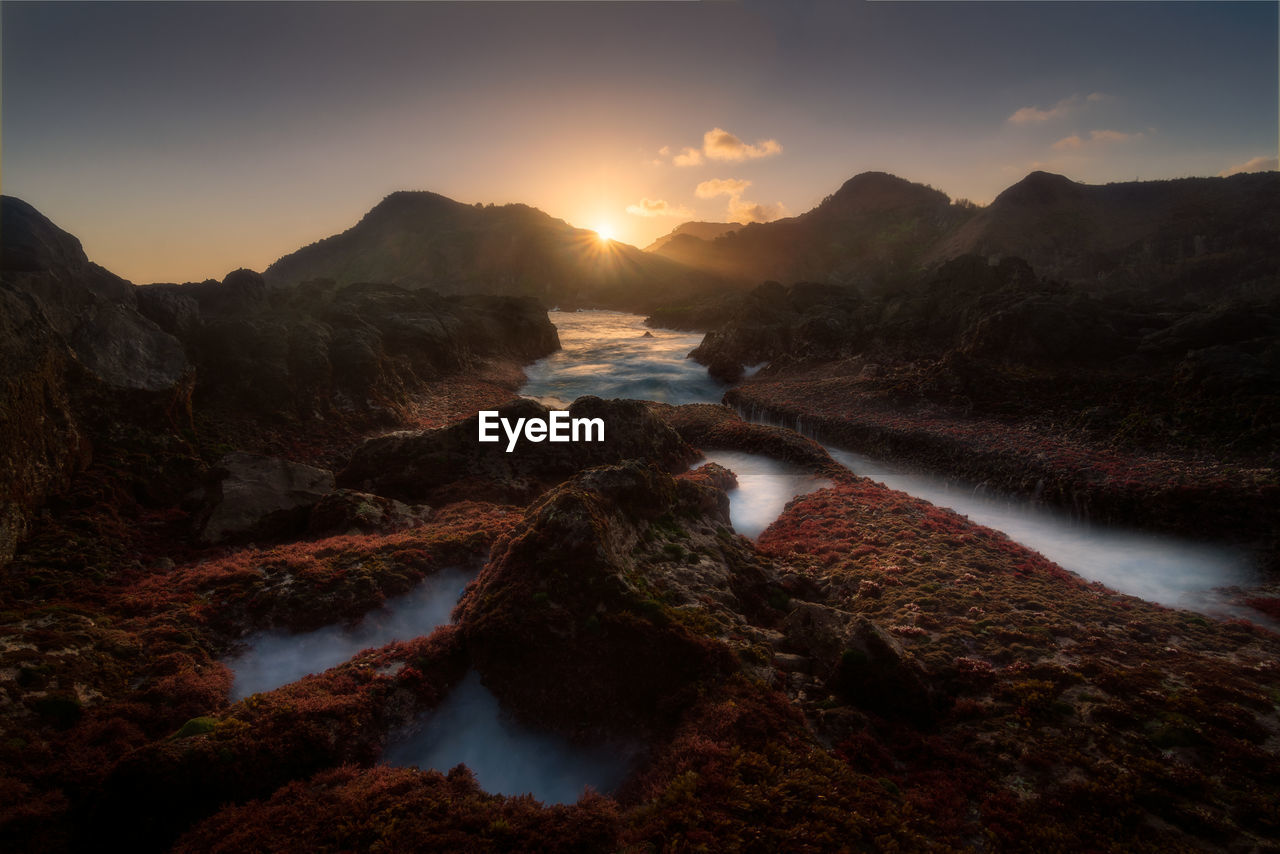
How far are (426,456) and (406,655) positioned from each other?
47.0 ft

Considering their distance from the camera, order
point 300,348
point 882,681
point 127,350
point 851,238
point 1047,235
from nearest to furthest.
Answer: point 882,681 < point 127,350 < point 300,348 < point 1047,235 < point 851,238

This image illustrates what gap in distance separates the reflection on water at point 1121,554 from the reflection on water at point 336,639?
2340 centimetres

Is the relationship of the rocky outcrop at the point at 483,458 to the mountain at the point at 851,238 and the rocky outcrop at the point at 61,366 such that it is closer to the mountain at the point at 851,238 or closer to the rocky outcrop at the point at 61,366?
the rocky outcrop at the point at 61,366

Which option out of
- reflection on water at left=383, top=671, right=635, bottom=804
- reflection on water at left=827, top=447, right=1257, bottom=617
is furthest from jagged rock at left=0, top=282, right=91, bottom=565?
reflection on water at left=827, top=447, right=1257, bottom=617

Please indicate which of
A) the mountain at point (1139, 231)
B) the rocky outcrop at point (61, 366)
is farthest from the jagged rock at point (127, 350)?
the mountain at point (1139, 231)

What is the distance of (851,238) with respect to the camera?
6718 inches

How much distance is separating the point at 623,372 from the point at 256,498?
46.2 meters

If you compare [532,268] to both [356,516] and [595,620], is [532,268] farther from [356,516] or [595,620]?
[595,620]

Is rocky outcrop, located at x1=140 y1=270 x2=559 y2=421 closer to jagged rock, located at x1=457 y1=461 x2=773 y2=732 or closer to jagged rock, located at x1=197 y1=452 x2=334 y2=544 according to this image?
jagged rock, located at x1=197 y1=452 x2=334 y2=544

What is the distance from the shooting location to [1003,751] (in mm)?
9398

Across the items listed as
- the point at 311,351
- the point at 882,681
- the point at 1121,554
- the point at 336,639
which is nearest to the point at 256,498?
the point at 336,639

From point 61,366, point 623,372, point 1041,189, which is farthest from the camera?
point 1041,189

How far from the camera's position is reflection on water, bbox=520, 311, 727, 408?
185 ft

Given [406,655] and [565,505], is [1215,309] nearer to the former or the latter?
[565,505]
